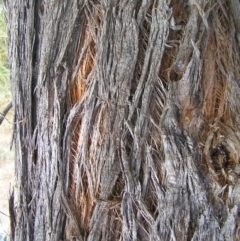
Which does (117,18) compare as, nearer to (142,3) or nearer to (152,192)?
(142,3)

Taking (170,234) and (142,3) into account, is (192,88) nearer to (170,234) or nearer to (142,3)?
(142,3)

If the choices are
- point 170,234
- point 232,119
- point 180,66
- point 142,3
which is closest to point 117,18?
point 142,3

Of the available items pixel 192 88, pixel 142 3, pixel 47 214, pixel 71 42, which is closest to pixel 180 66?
pixel 192 88

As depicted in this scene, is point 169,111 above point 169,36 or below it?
below

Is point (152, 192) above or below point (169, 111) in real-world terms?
below

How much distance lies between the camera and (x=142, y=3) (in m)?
0.89

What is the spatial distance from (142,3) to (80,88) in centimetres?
25

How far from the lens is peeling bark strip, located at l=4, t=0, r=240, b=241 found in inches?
34.6

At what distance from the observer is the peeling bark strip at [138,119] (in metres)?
0.88

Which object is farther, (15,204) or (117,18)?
(15,204)

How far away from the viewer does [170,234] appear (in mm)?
880

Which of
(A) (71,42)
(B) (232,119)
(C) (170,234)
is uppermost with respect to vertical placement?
(A) (71,42)

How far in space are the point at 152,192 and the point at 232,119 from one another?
26 cm

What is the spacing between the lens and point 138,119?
2.93 feet
